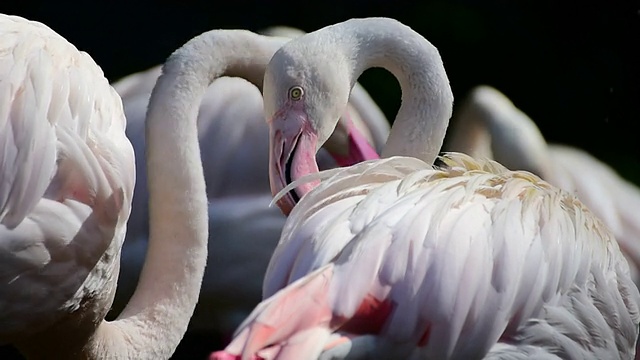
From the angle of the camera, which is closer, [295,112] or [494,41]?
[295,112]

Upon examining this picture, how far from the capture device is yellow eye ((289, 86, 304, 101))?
104 inches

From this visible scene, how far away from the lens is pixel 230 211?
327 centimetres

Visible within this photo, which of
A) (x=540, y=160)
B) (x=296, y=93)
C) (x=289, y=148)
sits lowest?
(x=540, y=160)

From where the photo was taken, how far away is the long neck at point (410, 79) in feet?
9.05

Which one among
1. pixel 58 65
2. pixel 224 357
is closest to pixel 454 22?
pixel 58 65

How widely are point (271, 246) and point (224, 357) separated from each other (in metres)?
1.69

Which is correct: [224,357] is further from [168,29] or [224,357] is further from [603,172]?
[168,29]

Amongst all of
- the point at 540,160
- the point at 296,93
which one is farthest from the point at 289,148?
the point at 540,160

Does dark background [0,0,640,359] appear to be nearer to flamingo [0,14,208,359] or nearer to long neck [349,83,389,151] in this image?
long neck [349,83,389,151]

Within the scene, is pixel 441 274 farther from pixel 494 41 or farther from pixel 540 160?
pixel 494 41

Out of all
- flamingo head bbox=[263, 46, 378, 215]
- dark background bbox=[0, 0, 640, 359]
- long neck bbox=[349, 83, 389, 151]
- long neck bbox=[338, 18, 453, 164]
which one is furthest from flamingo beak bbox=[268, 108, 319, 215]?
dark background bbox=[0, 0, 640, 359]

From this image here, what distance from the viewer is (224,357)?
1.55m

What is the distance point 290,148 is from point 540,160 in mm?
1219

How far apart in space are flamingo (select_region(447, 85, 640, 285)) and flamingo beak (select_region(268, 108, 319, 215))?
42.8 inches
